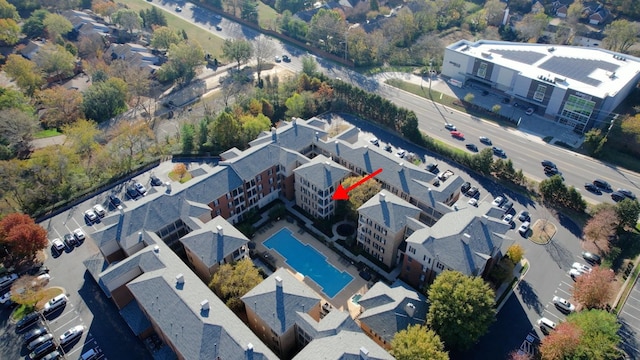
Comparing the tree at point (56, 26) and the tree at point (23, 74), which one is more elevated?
the tree at point (56, 26)

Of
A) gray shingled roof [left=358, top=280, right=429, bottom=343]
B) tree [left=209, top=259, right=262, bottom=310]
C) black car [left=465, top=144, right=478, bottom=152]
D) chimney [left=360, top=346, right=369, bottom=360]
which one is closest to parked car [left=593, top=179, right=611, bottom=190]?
black car [left=465, top=144, right=478, bottom=152]

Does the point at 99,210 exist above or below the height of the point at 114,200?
above

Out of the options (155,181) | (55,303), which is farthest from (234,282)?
(155,181)

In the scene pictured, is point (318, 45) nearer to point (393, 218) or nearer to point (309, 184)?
point (309, 184)

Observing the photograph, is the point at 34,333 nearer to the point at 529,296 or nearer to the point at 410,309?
the point at 410,309

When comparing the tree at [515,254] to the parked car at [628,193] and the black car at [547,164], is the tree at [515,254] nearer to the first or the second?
the black car at [547,164]

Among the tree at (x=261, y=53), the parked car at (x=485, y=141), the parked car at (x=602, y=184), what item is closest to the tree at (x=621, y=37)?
the parked car at (x=485, y=141)

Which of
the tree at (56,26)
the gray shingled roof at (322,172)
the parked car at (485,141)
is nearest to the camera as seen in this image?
the gray shingled roof at (322,172)

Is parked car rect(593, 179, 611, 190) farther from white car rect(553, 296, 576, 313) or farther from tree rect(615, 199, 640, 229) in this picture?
white car rect(553, 296, 576, 313)
